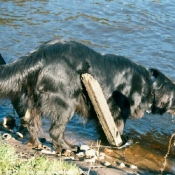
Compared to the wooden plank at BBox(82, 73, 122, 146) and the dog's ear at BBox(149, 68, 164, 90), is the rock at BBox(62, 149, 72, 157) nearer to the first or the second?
the wooden plank at BBox(82, 73, 122, 146)

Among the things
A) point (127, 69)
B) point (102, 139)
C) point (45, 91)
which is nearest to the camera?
point (45, 91)

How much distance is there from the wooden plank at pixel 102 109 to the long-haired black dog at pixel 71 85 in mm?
150

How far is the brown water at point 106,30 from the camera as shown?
6770 millimetres

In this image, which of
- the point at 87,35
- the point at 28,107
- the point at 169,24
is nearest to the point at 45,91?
the point at 28,107

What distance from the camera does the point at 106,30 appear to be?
33.4ft

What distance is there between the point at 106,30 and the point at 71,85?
17.6ft

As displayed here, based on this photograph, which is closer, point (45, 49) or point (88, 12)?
point (45, 49)

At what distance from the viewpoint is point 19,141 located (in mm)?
5508

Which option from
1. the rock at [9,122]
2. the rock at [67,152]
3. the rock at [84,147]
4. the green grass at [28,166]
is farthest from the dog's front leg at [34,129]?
the green grass at [28,166]

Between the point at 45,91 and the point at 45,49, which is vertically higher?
the point at 45,49

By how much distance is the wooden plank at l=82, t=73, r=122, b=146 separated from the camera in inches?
197

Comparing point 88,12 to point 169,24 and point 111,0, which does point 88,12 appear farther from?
point 169,24

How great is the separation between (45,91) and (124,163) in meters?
1.47

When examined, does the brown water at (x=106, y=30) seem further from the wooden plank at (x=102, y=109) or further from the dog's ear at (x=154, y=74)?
the dog's ear at (x=154, y=74)
